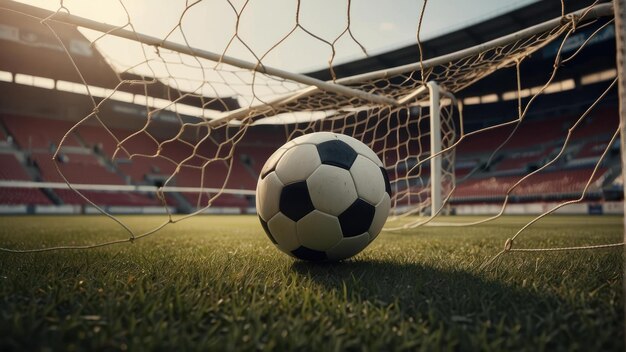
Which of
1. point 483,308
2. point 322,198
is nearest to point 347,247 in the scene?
point 322,198

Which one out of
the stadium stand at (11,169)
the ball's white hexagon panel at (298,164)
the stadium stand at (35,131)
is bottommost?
the ball's white hexagon panel at (298,164)

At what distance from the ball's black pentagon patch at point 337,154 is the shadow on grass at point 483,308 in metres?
0.56

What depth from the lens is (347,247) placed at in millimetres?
1920

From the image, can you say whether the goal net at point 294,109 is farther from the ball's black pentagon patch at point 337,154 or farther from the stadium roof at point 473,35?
the stadium roof at point 473,35

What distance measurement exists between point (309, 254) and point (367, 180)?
0.50 m

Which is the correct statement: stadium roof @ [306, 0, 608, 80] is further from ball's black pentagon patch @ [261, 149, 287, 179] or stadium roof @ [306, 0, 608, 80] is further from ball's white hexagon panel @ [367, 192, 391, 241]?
ball's black pentagon patch @ [261, 149, 287, 179]

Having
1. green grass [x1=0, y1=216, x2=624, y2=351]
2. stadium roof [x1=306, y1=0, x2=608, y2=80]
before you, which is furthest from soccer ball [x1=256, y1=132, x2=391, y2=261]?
stadium roof [x1=306, y1=0, x2=608, y2=80]

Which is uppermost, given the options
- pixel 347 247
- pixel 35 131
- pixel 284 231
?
pixel 35 131

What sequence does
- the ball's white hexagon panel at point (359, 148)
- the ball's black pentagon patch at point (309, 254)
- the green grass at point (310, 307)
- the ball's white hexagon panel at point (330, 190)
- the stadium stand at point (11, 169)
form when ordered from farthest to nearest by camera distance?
the stadium stand at point (11, 169)
the ball's white hexagon panel at point (359, 148)
the ball's black pentagon patch at point (309, 254)
the ball's white hexagon panel at point (330, 190)
the green grass at point (310, 307)

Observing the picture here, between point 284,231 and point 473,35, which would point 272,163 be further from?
point 473,35

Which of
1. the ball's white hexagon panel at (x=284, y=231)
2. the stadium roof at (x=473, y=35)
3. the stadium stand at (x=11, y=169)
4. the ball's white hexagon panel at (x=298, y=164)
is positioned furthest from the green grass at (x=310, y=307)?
the stadium stand at (x=11, y=169)

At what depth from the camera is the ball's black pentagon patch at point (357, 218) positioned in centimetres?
184

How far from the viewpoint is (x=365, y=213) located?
190cm

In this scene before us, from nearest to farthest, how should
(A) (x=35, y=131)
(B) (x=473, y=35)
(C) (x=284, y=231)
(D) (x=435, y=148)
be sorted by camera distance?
(C) (x=284, y=231) < (D) (x=435, y=148) < (B) (x=473, y=35) < (A) (x=35, y=131)
